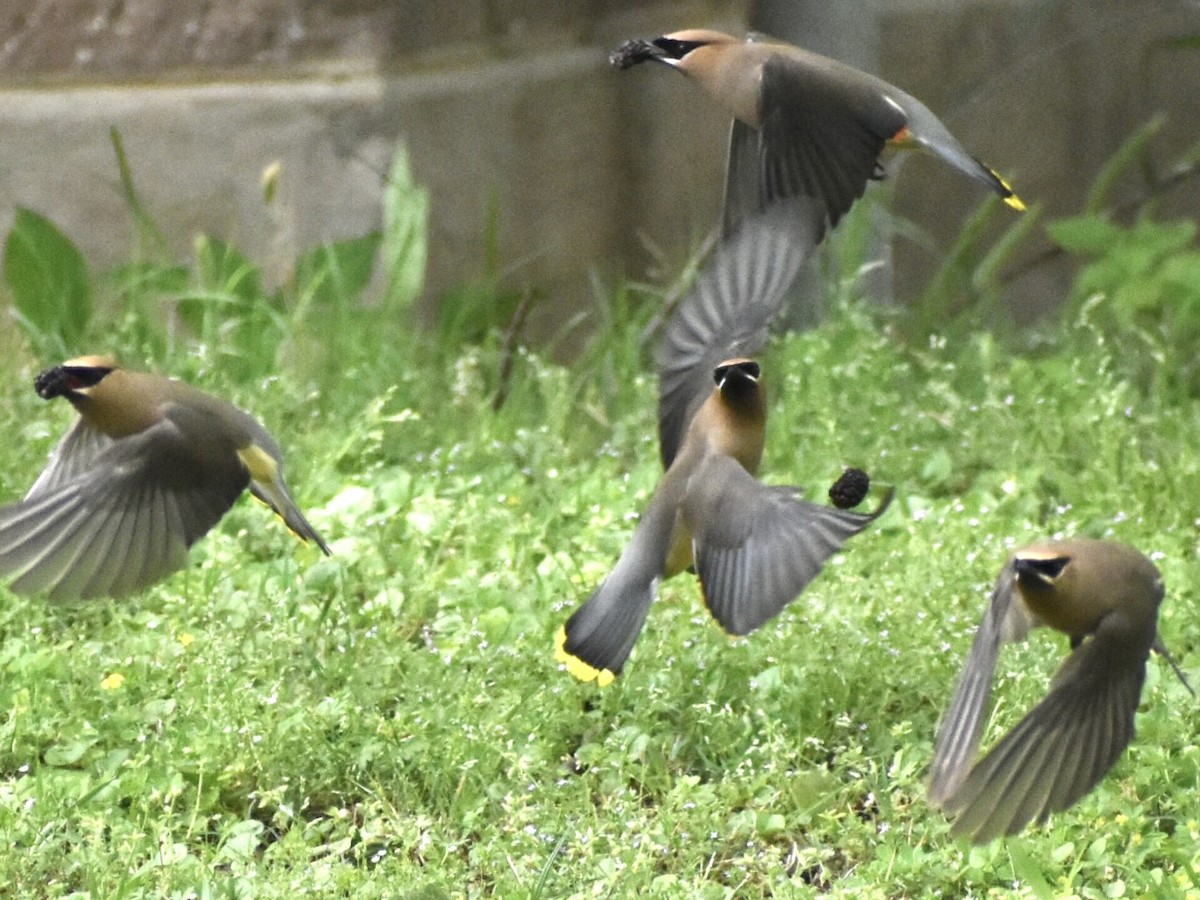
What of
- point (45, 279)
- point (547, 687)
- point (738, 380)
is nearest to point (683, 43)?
point (738, 380)

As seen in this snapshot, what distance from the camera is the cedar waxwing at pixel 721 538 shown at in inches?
128

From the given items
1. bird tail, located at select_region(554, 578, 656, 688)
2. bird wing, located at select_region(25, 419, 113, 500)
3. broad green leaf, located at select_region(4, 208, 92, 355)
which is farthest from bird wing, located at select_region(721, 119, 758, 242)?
broad green leaf, located at select_region(4, 208, 92, 355)

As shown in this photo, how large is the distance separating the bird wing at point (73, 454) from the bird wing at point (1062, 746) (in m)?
1.82

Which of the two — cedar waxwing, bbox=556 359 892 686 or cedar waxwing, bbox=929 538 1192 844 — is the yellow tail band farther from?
cedar waxwing, bbox=929 538 1192 844

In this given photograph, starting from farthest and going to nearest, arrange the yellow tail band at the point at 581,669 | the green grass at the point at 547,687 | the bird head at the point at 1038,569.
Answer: the yellow tail band at the point at 581,669 → the green grass at the point at 547,687 → the bird head at the point at 1038,569

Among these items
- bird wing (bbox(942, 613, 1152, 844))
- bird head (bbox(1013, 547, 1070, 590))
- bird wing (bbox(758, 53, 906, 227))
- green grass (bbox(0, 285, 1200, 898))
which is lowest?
green grass (bbox(0, 285, 1200, 898))

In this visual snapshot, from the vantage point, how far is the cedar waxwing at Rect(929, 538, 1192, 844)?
287cm

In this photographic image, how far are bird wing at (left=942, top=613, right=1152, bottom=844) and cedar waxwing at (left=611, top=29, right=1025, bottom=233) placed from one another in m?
0.90

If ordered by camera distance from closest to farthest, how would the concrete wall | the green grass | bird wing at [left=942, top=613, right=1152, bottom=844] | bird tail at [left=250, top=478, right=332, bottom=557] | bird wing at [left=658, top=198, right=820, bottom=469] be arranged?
1. bird wing at [left=942, top=613, right=1152, bottom=844]
2. the green grass
3. bird wing at [left=658, top=198, right=820, bottom=469]
4. bird tail at [left=250, top=478, right=332, bottom=557]
5. the concrete wall

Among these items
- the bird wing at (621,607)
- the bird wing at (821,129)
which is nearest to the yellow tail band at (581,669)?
the bird wing at (621,607)

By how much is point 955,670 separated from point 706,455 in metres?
0.73

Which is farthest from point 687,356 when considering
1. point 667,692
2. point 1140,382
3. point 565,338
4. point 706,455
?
point 565,338

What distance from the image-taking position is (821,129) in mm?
3527

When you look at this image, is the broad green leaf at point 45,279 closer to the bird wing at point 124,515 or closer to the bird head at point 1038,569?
Answer: the bird wing at point 124,515
